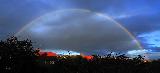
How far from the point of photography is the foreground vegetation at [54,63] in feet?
63.4

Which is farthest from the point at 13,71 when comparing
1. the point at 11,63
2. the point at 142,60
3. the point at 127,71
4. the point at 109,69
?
the point at 142,60

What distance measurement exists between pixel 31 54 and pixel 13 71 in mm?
2216

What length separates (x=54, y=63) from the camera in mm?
26438

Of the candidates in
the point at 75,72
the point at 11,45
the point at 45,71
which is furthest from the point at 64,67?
the point at 11,45

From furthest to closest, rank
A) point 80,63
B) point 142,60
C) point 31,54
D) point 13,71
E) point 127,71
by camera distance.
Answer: point 142,60 < point 127,71 < point 80,63 < point 31,54 < point 13,71

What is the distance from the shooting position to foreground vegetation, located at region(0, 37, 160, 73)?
63.4 ft

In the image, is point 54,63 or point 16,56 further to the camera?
point 54,63

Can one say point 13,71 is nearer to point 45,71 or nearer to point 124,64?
point 45,71

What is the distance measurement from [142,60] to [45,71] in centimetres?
1550

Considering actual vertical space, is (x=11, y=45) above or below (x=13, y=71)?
above

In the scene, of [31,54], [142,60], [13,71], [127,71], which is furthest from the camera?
[142,60]

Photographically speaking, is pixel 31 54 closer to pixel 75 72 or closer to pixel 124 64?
pixel 75 72

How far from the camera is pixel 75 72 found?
25.0 meters

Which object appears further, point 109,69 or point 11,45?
point 109,69
